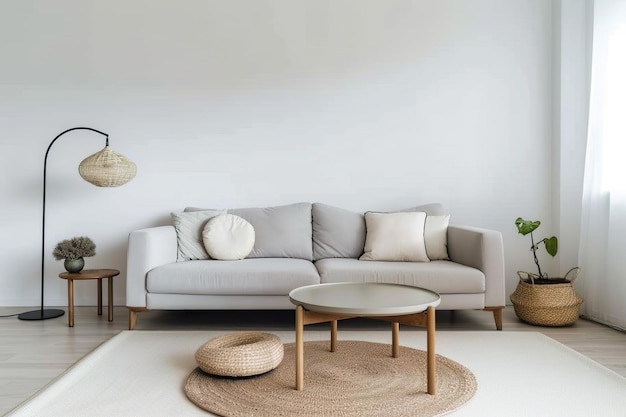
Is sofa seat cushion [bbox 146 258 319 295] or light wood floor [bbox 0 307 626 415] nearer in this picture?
light wood floor [bbox 0 307 626 415]

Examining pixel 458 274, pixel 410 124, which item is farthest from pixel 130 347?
pixel 410 124

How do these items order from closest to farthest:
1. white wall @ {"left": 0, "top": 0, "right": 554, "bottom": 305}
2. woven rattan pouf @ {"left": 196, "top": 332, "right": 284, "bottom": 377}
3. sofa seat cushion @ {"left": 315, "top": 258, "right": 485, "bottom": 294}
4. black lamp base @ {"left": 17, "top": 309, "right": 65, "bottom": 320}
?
woven rattan pouf @ {"left": 196, "top": 332, "right": 284, "bottom": 377} < sofa seat cushion @ {"left": 315, "top": 258, "right": 485, "bottom": 294} < black lamp base @ {"left": 17, "top": 309, "right": 65, "bottom": 320} < white wall @ {"left": 0, "top": 0, "right": 554, "bottom": 305}

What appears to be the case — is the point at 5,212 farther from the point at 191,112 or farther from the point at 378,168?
the point at 378,168

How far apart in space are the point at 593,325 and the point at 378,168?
2.00 meters

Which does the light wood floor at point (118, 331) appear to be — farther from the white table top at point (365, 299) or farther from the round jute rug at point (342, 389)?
the white table top at point (365, 299)

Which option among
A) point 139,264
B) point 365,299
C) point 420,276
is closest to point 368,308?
point 365,299

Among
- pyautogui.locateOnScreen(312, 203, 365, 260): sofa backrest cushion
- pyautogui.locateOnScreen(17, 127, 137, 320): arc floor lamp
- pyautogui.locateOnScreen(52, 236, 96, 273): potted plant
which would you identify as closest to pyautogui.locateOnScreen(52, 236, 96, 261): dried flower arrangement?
pyautogui.locateOnScreen(52, 236, 96, 273): potted plant

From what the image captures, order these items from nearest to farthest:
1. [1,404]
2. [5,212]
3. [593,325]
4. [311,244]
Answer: [1,404]
[593,325]
[311,244]
[5,212]

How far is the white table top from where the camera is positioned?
2.12 metres

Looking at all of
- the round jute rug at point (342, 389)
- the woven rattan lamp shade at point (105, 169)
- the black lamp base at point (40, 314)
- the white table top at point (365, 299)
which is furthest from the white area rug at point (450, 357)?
the woven rattan lamp shade at point (105, 169)

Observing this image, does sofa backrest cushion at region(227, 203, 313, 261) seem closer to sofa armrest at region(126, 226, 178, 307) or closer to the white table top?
sofa armrest at region(126, 226, 178, 307)

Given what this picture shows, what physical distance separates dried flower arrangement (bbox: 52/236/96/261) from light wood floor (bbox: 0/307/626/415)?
19.1 inches

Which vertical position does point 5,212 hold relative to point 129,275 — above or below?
above

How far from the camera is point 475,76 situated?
172 inches
